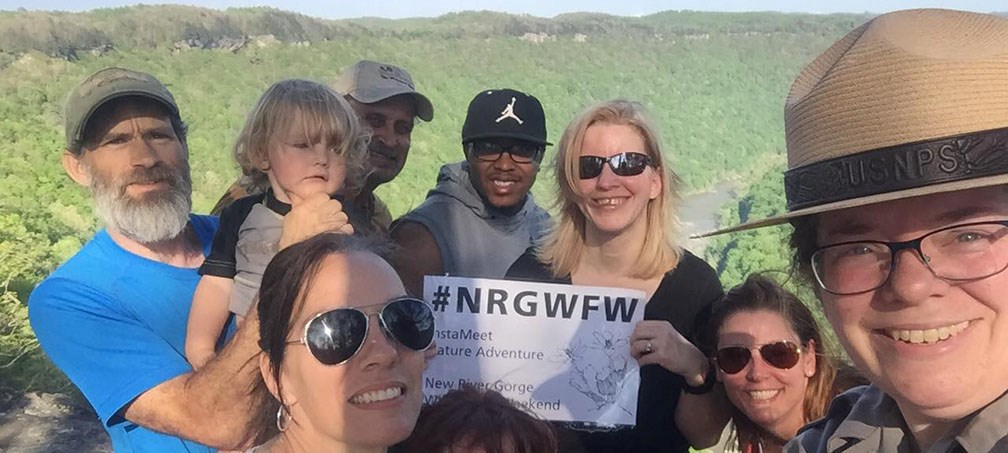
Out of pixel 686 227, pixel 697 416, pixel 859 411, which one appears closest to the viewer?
pixel 859 411

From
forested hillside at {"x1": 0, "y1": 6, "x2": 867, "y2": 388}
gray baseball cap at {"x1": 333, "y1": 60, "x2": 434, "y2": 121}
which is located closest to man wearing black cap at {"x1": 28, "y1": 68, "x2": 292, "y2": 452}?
gray baseball cap at {"x1": 333, "y1": 60, "x2": 434, "y2": 121}

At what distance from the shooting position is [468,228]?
11.5ft

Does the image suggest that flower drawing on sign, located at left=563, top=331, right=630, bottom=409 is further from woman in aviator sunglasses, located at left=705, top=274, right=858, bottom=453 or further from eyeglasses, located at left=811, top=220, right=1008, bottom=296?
eyeglasses, located at left=811, top=220, right=1008, bottom=296

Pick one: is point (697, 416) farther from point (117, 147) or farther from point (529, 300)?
point (117, 147)

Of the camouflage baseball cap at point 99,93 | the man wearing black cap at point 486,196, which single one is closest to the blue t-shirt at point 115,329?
the camouflage baseball cap at point 99,93

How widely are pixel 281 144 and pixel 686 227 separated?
1713 millimetres

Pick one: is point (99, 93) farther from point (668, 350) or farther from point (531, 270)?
point (668, 350)

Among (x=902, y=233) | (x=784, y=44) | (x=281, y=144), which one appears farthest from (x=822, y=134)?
(x=784, y=44)

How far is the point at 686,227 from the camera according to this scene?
3338 mm

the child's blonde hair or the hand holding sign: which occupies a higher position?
the child's blonde hair

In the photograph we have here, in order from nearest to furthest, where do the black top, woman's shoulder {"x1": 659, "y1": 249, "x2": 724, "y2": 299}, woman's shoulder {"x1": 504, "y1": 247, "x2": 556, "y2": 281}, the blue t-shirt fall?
the blue t-shirt → the black top → woman's shoulder {"x1": 659, "y1": 249, "x2": 724, "y2": 299} → woman's shoulder {"x1": 504, "y1": 247, "x2": 556, "y2": 281}

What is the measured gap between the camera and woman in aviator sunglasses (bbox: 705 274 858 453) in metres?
2.85

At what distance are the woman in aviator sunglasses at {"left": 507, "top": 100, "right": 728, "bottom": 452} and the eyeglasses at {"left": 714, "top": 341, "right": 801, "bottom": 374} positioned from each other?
0.08m

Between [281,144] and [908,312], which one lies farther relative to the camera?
[281,144]
